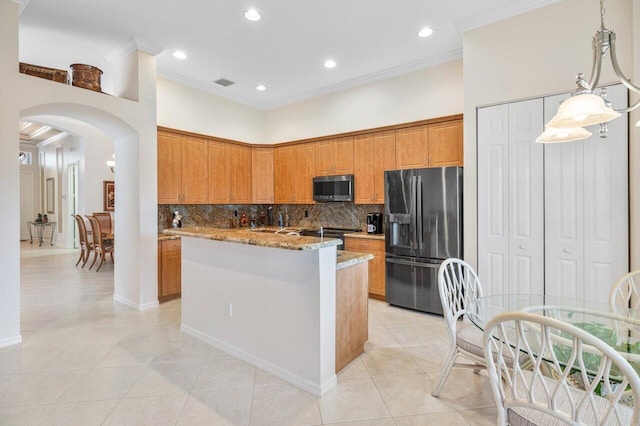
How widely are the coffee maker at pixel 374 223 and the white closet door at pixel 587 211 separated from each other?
219 cm

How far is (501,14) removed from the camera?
128 inches

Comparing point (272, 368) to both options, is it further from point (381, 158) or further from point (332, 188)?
point (381, 158)

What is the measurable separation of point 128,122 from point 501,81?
4324 mm

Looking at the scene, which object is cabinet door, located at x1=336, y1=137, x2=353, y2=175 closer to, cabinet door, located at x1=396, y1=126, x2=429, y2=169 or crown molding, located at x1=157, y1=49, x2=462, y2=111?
cabinet door, located at x1=396, y1=126, x2=429, y2=169

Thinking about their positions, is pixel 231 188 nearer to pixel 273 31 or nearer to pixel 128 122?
pixel 128 122

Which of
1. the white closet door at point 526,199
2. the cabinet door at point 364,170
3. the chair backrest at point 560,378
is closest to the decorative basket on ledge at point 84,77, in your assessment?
the cabinet door at point 364,170

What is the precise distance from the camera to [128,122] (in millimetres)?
3889

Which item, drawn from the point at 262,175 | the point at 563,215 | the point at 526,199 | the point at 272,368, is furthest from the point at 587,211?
the point at 262,175

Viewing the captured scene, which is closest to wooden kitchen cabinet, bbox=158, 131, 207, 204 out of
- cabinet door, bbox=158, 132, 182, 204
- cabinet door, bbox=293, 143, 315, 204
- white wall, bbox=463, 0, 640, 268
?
cabinet door, bbox=158, 132, 182, 204

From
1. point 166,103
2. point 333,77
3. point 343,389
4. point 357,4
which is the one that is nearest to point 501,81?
A: point 357,4

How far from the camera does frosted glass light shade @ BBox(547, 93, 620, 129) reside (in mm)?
1558

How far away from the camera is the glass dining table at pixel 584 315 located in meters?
1.63

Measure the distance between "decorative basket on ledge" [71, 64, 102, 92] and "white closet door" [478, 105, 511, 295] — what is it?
4.43m

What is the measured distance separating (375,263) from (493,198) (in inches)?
69.8
